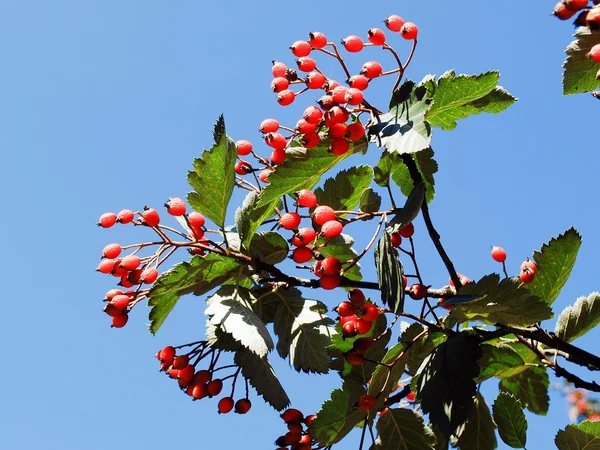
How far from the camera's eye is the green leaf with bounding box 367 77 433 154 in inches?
93.1

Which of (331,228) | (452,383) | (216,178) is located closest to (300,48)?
(216,178)

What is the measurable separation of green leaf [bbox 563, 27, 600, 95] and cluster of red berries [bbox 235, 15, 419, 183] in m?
0.61

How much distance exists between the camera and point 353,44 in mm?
2865

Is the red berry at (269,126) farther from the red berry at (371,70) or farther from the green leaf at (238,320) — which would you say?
the green leaf at (238,320)

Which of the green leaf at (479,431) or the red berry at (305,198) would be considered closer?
the red berry at (305,198)

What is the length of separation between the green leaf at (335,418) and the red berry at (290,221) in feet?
2.48

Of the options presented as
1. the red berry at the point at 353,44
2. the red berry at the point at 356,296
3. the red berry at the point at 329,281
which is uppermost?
the red berry at the point at 353,44

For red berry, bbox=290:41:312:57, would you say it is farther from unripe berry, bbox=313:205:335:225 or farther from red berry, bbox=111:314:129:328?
red berry, bbox=111:314:129:328

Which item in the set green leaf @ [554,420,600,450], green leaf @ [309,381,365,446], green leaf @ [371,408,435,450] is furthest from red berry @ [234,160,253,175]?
green leaf @ [554,420,600,450]

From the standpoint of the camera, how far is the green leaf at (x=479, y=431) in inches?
117

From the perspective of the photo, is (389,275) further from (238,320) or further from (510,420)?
(510,420)

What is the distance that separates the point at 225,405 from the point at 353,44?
1.70 m

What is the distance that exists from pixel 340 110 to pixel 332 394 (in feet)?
4.01

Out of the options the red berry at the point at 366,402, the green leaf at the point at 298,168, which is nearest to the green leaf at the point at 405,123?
the green leaf at the point at 298,168
